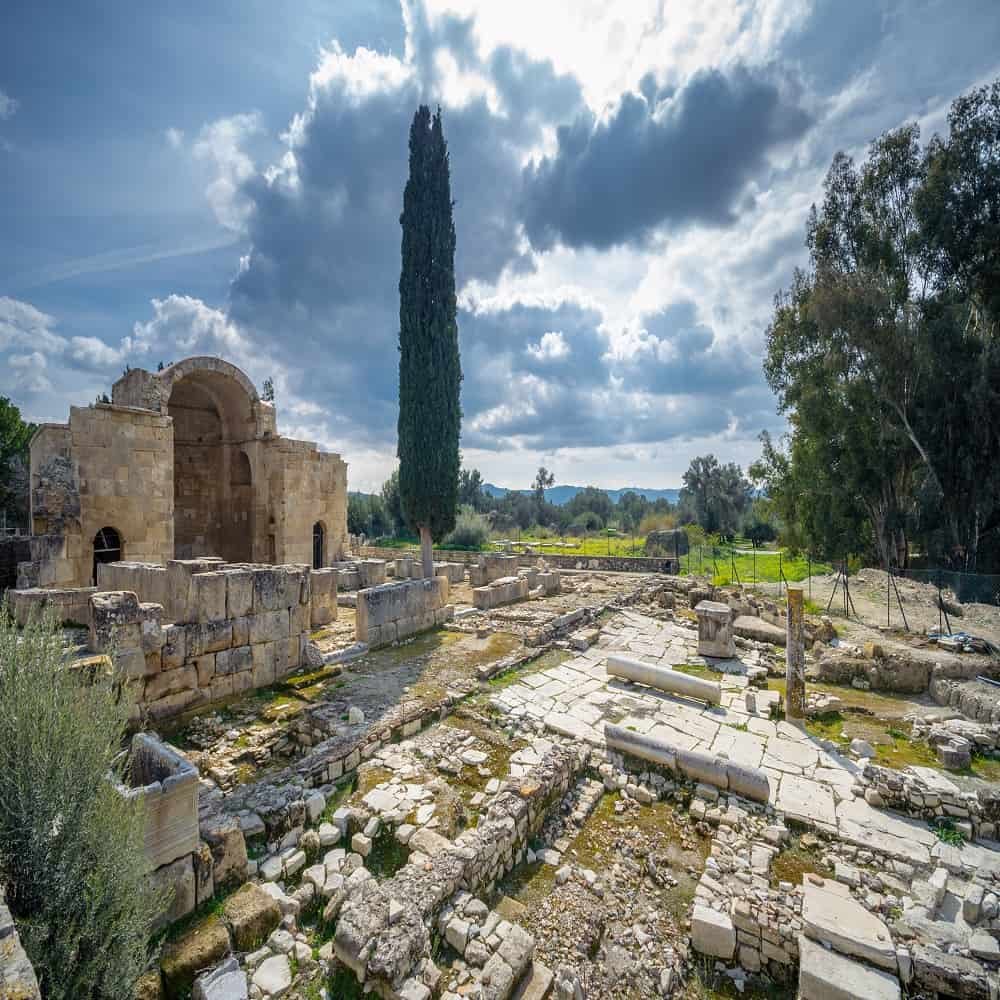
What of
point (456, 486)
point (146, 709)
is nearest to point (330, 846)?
point (146, 709)

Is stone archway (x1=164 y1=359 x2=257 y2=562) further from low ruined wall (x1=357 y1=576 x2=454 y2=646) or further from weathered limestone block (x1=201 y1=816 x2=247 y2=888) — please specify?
weathered limestone block (x1=201 y1=816 x2=247 y2=888)

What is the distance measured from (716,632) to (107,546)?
14581 mm

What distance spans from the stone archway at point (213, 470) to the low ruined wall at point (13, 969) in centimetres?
1468

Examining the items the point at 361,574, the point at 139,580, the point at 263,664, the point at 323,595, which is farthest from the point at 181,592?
the point at 361,574

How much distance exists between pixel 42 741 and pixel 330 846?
8.64 feet

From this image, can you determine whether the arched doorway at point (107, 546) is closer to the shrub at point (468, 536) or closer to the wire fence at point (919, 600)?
the wire fence at point (919, 600)

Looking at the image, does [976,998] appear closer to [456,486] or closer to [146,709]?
[146,709]

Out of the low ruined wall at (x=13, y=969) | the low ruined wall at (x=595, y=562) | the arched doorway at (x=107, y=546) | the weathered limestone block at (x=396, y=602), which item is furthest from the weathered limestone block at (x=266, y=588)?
the low ruined wall at (x=595, y=562)

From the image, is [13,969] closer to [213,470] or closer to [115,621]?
[115,621]

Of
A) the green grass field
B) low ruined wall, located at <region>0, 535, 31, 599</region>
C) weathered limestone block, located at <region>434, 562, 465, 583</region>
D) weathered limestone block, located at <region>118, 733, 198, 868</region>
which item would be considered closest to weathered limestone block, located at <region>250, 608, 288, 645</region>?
weathered limestone block, located at <region>118, 733, 198, 868</region>

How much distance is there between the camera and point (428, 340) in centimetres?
1455

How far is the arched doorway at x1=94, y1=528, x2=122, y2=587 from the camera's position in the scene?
11.5 meters

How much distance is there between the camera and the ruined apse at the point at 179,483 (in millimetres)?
10656

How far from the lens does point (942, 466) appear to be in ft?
54.7
